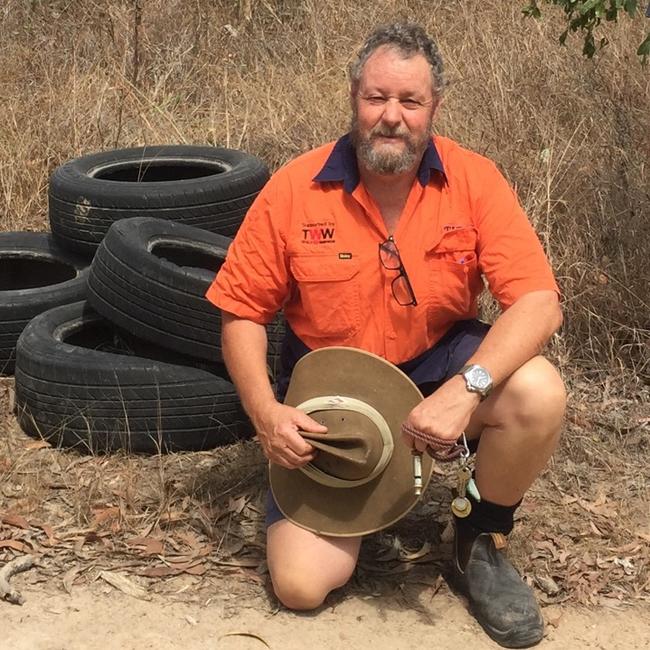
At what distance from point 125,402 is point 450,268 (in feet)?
5.12

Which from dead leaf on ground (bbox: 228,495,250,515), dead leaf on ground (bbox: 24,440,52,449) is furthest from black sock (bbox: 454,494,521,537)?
dead leaf on ground (bbox: 24,440,52,449)

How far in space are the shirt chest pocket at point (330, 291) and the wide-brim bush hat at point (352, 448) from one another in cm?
15

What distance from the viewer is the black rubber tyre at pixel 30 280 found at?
16.2ft

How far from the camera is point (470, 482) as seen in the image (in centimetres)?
335

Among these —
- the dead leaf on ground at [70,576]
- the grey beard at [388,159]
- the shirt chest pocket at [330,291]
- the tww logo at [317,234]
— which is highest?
the grey beard at [388,159]

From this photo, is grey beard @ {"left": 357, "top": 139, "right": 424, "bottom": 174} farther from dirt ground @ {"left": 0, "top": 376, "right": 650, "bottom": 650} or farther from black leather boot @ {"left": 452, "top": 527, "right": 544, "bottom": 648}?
dirt ground @ {"left": 0, "top": 376, "right": 650, "bottom": 650}

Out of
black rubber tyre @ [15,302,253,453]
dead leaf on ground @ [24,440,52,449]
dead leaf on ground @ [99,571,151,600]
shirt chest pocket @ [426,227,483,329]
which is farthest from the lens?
dead leaf on ground @ [24,440,52,449]

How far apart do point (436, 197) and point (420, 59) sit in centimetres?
43

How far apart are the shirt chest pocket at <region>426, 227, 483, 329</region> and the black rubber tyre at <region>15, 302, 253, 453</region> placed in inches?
48.5

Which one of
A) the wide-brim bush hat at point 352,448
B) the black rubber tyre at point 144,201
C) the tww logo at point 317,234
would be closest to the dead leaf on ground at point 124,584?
the wide-brim bush hat at point 352,448

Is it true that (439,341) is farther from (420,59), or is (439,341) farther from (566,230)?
(566,230)

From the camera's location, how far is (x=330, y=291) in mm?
3299

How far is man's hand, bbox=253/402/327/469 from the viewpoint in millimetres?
3080

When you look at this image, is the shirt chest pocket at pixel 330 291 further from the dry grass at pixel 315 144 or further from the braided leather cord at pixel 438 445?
the dry grass at pixel 315 144
